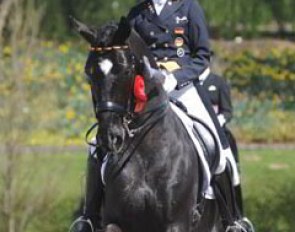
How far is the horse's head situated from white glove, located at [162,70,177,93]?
1.59 ft

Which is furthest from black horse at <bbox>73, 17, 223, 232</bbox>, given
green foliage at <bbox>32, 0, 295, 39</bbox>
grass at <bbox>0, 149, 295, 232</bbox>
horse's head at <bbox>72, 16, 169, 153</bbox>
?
green foliage at <bbox>32, 0, 295, 39</bbox>

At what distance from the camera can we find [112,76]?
20.4 feet

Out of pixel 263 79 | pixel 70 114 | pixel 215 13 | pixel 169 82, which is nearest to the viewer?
pixel 169 82

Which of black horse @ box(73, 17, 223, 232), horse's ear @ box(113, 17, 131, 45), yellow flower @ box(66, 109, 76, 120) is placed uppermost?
horse's ear @ box(113, 17, 131, 45)

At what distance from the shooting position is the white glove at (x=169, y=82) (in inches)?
275

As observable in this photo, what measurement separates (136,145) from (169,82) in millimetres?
560

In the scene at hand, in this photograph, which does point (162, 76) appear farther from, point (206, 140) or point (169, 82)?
point (206, 140)

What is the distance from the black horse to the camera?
620cm

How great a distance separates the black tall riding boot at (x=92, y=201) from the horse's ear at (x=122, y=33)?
0.98m

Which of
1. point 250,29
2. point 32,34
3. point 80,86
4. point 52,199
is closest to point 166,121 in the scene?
point 32,34

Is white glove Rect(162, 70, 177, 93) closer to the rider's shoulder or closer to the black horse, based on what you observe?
the black horse

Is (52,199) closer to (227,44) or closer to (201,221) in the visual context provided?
(201,221)

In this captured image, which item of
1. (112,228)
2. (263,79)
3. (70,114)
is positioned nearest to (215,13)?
(263,79)

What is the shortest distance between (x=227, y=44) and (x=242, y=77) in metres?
6.45
